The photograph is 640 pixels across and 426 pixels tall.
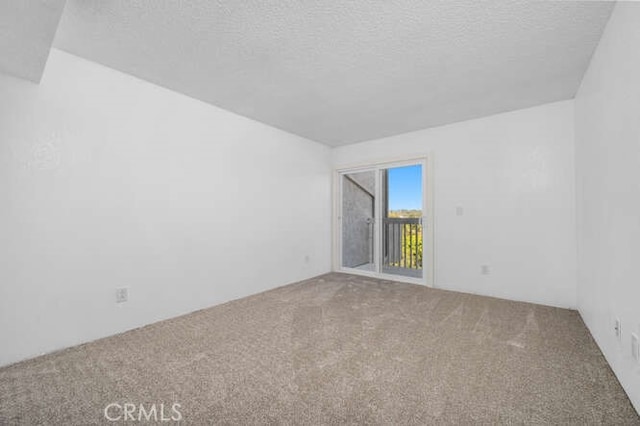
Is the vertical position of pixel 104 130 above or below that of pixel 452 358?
above

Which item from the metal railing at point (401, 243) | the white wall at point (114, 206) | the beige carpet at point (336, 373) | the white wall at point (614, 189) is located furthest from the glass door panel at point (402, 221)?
the white wall at point (114, 206)

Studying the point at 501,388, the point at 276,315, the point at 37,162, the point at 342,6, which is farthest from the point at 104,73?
the point at 501,388

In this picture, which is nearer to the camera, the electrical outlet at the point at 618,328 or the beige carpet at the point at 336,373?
the beige carpet at the point at 336,373

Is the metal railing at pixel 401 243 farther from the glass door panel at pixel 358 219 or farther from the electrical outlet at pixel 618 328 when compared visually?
the electrical outlet at pixel 618 328

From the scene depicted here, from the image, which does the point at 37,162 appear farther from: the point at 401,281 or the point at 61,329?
the point at 401,281

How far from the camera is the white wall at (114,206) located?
1823mm

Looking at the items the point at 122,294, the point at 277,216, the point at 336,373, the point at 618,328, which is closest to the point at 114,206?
the point at 122,294

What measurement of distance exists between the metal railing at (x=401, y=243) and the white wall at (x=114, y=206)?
211 cm

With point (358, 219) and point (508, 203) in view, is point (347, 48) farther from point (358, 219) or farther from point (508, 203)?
point (358, 219)

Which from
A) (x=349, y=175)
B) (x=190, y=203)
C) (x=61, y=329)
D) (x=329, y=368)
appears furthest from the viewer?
(x=349, y=175)

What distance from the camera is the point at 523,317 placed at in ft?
8.34

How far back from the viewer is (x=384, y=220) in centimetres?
437

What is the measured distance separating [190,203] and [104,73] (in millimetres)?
1276

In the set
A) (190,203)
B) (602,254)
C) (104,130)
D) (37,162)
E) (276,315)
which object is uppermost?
(104,130)
